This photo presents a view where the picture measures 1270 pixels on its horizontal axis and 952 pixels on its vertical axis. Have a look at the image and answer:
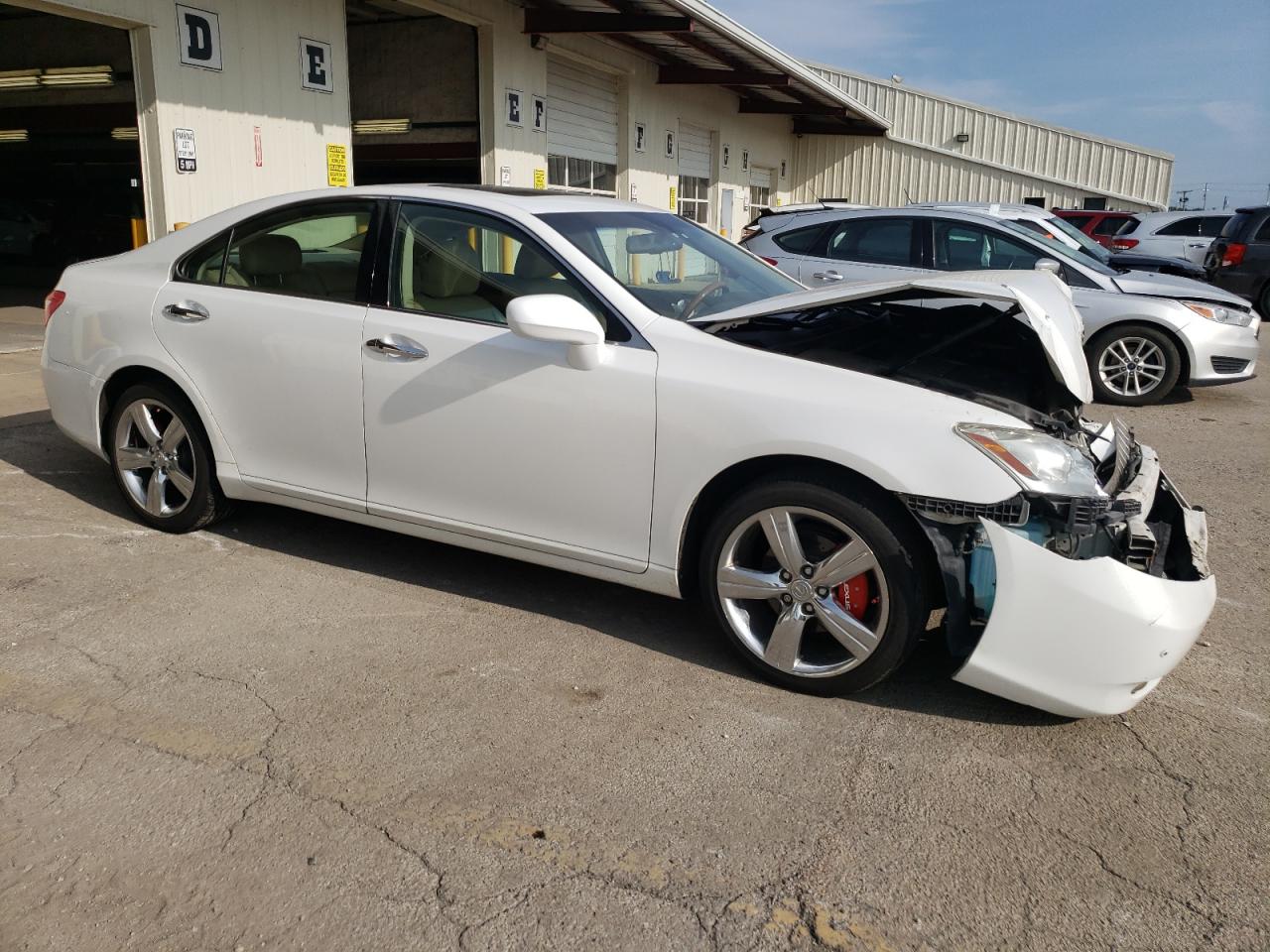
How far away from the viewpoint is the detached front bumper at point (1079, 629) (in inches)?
121

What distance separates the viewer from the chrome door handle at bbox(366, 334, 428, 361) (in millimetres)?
4039

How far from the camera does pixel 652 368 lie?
3.62 meters

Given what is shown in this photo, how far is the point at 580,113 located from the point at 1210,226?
473 inches

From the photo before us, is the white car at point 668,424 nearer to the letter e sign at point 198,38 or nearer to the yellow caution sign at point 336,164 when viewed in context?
the letter e sign at point 198,38

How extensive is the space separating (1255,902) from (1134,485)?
4.47 ft

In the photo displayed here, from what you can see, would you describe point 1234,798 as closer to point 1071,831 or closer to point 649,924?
point 1071,831

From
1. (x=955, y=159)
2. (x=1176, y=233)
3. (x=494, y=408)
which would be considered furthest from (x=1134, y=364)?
(x=955, y=159)

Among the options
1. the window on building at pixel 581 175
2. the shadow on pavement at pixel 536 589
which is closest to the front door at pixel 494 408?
the shadow on pavement at pixel 536 589

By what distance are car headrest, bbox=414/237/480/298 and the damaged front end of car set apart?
189cm

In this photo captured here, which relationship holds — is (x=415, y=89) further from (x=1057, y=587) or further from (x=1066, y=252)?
(x=1057, y=587)

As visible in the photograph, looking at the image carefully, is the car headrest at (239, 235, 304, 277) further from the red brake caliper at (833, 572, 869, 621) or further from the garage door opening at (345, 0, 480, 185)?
the garage door opening at (345, 0, 480, 185)

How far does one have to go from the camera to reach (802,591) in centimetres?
345

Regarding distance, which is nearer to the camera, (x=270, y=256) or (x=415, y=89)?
(x=270, y=256)

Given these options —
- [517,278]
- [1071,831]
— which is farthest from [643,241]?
[1071,831]
